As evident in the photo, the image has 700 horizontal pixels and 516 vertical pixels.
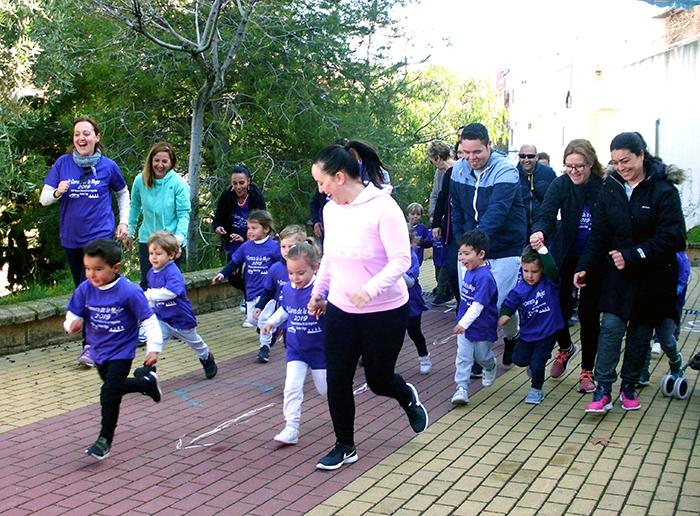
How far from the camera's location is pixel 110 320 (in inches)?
211

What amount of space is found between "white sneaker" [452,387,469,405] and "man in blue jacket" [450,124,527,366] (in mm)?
986

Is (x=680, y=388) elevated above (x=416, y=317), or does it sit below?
below

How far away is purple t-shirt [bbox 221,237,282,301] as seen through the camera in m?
8.41

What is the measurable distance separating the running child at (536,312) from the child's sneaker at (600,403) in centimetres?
56

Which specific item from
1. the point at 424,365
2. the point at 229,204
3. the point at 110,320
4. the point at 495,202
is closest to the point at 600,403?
the point at 495,202

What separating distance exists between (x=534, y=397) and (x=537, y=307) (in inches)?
27.2

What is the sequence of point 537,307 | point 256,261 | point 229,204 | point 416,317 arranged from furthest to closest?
point 229,204
point 256,261
point 416,317
point 537,307

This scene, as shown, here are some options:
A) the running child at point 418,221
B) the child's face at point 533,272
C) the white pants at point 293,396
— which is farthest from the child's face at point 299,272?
the running child at point 418,221

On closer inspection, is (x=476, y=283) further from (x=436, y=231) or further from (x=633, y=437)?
(x=436, y=231)

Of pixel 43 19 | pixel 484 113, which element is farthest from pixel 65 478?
pixel 484 113

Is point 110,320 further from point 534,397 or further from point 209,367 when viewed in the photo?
point 534,397

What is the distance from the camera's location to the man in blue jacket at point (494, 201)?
689cm

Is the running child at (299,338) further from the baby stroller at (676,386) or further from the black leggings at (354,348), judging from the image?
the baby stroller at (676,386)

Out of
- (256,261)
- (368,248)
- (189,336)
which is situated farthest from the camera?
(256,261)
